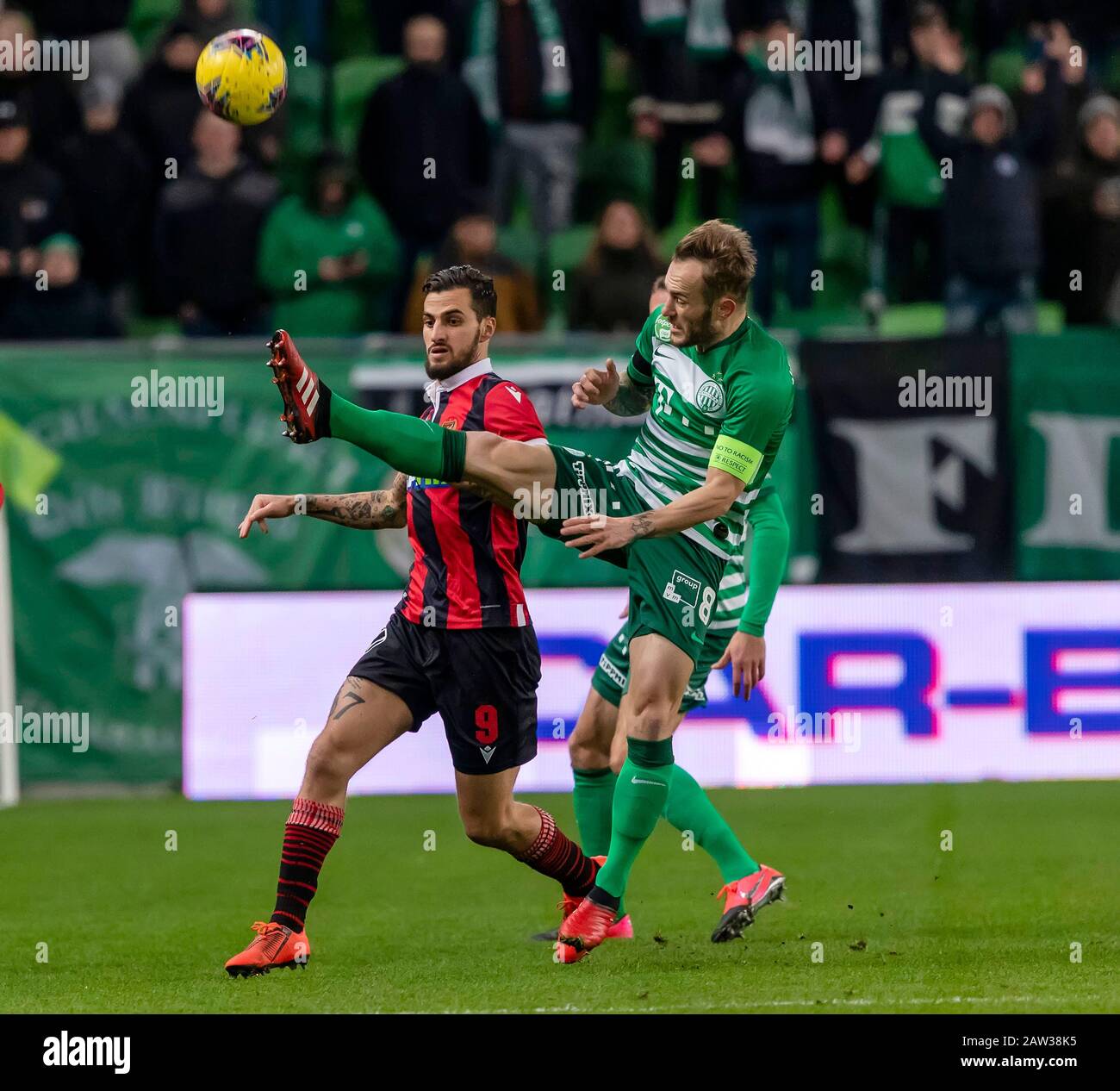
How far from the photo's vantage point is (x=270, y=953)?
5.92 metres

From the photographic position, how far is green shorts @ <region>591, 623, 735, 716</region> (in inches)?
265

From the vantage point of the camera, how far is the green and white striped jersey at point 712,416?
6133 mm

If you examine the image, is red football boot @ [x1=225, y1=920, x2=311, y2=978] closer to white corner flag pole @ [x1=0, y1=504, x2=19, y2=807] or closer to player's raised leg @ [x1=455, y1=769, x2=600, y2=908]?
player's raised leg @ [x1=455, y1=769, x2=600, y2=908]

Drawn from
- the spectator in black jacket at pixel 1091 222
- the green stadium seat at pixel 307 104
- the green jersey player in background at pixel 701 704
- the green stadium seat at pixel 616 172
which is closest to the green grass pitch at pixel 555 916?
the green jersey player in background at pixel 701 704

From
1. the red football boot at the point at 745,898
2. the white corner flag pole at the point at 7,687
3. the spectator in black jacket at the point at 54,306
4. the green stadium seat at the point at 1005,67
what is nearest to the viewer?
the red football boot at the point at 745,898

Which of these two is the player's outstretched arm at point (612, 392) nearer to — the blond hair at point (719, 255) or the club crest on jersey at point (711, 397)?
the club crest on jersey at point (711, 397)

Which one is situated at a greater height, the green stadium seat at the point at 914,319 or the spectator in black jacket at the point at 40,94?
the spectator in black jacket at the point at 40,94

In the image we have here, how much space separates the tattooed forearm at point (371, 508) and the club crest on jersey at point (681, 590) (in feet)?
2.90

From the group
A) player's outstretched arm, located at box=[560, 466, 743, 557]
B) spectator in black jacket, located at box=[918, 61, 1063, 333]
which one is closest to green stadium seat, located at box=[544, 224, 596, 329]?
spectator in black jacket, located at box=[918, 61, 1063, 333]

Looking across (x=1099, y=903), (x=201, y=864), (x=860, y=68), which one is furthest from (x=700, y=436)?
(x=860, y=68)

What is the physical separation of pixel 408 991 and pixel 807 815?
14.9 ft

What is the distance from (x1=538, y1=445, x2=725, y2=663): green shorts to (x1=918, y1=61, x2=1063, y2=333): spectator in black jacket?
6.48 meters

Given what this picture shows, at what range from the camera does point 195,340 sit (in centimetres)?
1110
